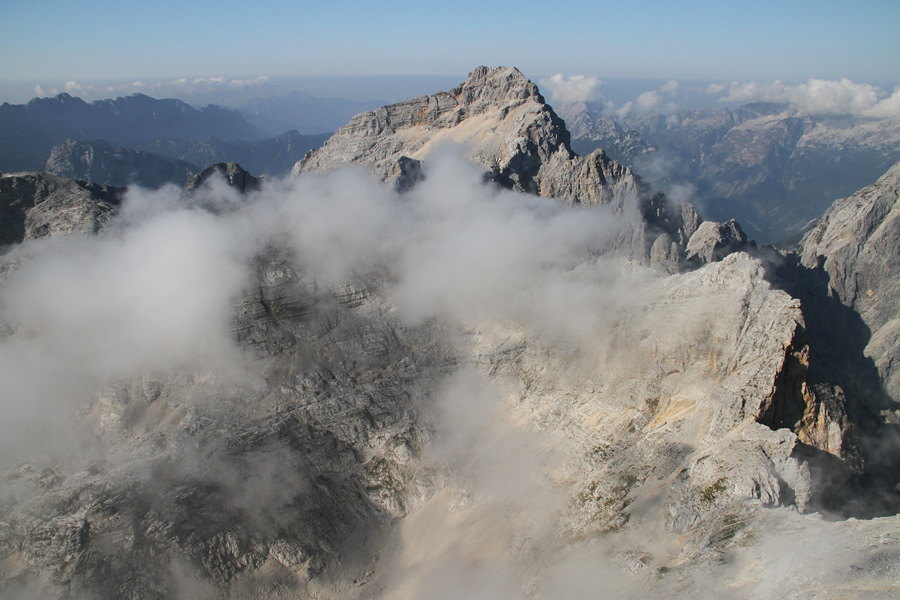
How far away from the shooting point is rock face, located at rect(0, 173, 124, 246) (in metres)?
78.3

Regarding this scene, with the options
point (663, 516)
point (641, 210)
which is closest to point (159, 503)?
point (663, 516)

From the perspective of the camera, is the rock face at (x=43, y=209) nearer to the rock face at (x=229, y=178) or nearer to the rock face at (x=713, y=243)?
the rock face at (x=229, y=178)

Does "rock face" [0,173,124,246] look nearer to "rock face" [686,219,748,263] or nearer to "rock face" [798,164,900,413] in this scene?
"rock face" [686,219,748,263]

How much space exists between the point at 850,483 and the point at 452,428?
4149 cm

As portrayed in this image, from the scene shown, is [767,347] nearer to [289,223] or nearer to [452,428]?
[452,428]

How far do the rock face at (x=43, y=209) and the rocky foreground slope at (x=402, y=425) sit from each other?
2312 millimetres

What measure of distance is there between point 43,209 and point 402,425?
64223 mm

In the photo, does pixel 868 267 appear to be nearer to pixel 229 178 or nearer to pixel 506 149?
pixel 506 149

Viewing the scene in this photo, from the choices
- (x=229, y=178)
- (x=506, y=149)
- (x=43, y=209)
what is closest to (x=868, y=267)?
(x=506, y=149)

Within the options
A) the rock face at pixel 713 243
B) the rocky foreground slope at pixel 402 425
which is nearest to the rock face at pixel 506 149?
the rock face at pixel 713 243

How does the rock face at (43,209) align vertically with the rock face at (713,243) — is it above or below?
above

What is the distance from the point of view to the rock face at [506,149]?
11588 cm

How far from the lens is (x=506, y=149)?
126000mm

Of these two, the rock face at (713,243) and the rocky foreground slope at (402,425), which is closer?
the rocky foreground slope at (402,425)
